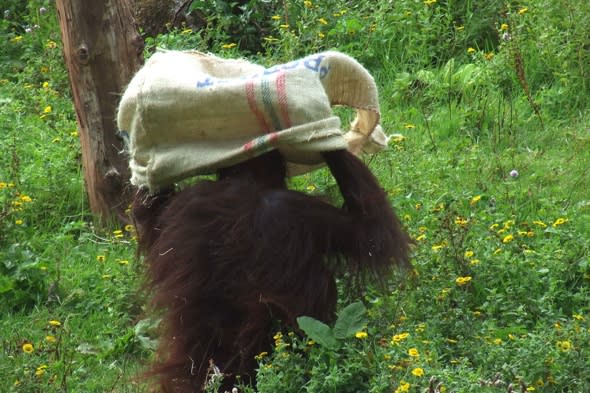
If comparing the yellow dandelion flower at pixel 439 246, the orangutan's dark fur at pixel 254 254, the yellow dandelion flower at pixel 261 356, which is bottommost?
the yellow dandelion flower at pixel 439 246

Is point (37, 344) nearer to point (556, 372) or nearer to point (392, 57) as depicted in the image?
point (556, 372)

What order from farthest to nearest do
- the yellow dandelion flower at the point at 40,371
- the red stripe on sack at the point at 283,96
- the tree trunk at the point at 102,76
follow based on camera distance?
the tree trunk at the point at 102,76
the yellow dandelion flower at the point at 40,371
the red stripe on sack at the point at 283,96

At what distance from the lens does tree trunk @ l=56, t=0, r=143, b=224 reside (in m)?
4.74

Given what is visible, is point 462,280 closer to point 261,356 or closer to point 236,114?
point 261,356

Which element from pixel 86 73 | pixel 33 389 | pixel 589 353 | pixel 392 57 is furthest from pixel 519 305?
pixel 392 57

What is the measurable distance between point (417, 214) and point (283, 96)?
1802mm

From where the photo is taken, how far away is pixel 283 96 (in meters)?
2.87

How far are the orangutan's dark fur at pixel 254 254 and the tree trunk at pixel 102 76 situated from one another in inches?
67.9

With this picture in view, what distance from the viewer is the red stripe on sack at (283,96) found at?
287 centimetres

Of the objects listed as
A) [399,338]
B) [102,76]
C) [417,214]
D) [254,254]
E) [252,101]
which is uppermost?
[252,101]

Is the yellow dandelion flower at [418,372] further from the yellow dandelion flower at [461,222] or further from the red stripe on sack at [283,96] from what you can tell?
the yellow dandelion flower at [461,222]

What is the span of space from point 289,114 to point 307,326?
58 centimetres

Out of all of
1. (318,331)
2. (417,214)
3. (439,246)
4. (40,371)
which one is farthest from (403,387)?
(417,214)

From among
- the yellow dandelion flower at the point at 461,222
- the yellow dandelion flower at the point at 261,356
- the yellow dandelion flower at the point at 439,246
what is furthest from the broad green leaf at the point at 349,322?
the yellow dandelion flower at the point at 461,222
